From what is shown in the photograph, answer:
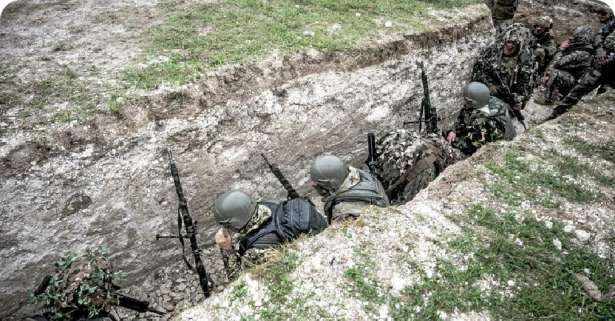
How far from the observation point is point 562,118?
502cm

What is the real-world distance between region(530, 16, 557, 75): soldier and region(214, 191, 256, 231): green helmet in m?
7.33

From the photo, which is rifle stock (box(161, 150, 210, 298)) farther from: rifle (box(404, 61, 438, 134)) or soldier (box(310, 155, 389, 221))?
rifle (box(404, 61, 438, 134))

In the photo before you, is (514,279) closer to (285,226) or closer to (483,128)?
(285,226)

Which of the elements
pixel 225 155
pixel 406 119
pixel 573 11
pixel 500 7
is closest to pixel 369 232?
pixel 225 155

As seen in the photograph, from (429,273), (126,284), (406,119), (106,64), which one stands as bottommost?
(126,284)

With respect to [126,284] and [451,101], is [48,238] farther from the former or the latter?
[451,101]

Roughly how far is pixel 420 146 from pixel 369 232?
1.58 meters

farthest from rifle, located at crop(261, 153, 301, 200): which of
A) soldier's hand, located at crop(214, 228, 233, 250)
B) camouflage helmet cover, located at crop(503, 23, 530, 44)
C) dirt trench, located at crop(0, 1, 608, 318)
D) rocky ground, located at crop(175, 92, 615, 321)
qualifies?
camouflage helmet cover, located at crop(503, 23, 530, 44)

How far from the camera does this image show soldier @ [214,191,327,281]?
3400 millimetres

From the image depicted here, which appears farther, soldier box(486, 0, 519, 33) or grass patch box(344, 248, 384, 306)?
soldier box(486, 0, 519, 33)

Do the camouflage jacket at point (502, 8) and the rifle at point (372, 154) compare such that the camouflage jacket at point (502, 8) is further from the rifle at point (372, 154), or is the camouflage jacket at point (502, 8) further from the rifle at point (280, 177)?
the rifle at point (280, 177)

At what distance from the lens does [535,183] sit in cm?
392

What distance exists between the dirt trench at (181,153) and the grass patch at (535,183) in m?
2.28

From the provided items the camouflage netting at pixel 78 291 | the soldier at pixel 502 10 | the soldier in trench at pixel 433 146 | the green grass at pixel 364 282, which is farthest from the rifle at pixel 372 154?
the soldier at pixel 502 10
